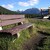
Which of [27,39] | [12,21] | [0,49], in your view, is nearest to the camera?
[0,49]

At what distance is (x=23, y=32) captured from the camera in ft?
29.8

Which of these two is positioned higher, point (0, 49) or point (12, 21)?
point (12, 21)

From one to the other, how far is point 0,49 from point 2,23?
6.45 ft

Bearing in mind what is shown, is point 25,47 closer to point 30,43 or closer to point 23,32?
point 30,43

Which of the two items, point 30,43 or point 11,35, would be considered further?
point 30,43

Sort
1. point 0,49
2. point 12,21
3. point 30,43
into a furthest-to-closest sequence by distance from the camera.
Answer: point 12,21 → point 30,43 → point 0,49

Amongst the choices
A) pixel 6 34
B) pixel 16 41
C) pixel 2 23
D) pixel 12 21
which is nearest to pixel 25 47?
pixel 16 41

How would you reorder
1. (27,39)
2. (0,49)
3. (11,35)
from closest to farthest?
(0,49), (11,35), (27,39)

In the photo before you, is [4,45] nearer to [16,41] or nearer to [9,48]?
[9,48]

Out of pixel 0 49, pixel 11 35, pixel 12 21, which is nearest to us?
pixel 0 49

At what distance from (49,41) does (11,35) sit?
1.87 meters

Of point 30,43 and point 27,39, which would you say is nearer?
point 30,43

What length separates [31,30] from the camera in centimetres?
1032

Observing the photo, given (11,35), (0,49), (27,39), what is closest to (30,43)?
(27,39)
